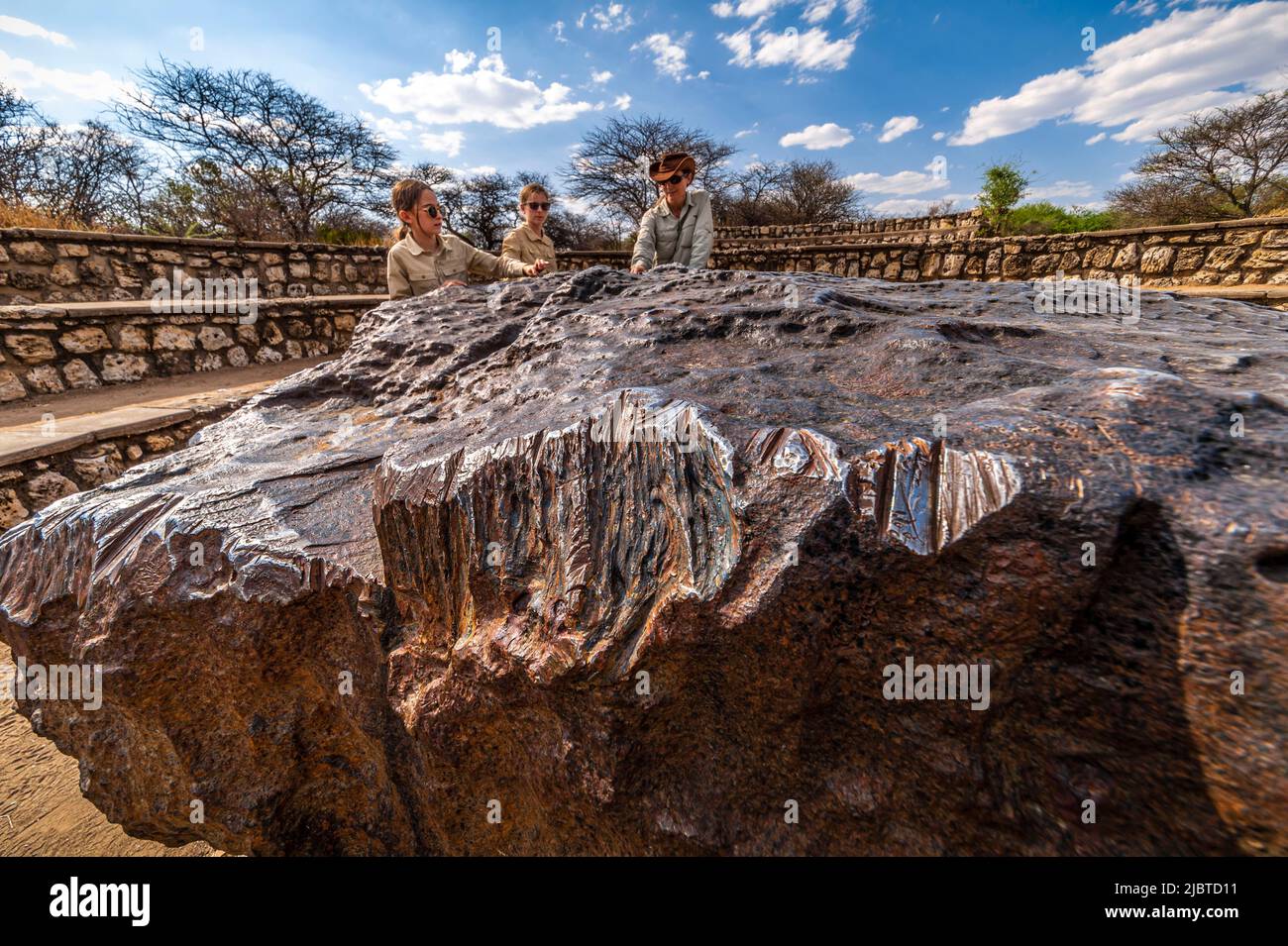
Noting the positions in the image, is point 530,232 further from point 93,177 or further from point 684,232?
point 93,177

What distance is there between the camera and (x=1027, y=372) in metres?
1.15

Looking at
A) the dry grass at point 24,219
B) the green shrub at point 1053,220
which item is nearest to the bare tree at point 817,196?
the green shrub at point 1053,220

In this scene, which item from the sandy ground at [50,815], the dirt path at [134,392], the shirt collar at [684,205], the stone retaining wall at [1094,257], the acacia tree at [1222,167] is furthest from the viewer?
the acacia tree at [1222,167]

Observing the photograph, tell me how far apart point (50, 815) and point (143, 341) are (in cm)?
488

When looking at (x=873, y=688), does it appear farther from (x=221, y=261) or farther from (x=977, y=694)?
(x=221, y=261)

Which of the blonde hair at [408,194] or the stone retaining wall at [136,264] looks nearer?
the blonde hair at [408,194]

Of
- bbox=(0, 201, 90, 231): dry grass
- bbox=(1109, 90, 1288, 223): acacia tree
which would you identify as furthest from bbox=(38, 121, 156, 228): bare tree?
bbox=(1109, 90, 1288, 223): acacia tree

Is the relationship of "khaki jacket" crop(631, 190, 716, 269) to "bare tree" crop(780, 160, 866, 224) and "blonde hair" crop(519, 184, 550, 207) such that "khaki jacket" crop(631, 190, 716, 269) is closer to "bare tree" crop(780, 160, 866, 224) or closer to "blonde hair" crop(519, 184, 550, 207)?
"blonde hair" crop(519, 184, 550, 207)

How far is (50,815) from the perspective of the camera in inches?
68.7

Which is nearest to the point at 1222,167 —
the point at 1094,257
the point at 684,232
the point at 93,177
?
the point at 1094,257

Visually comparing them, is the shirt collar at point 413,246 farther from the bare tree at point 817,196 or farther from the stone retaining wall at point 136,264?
the bare tree at point 817,196

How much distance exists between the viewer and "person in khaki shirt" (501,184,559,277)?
4137 millimetres

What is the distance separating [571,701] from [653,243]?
11.3 feet

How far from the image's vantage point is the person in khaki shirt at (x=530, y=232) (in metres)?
4.14
